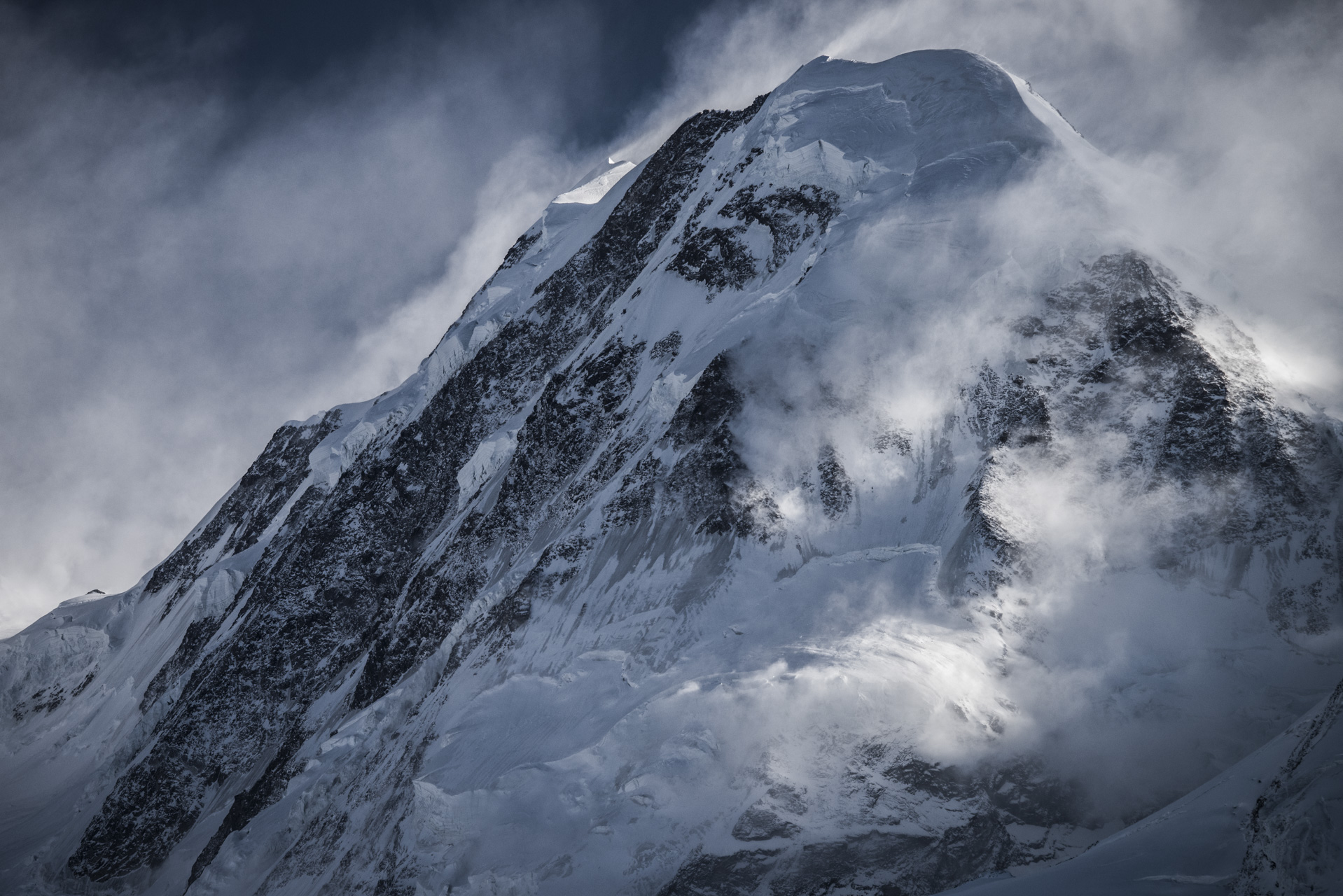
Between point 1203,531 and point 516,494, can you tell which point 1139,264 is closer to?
point 1203,531

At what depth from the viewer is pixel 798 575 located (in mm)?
31156

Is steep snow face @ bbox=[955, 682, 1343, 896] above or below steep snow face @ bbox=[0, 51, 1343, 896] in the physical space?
below

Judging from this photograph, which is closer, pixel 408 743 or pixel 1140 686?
pixel 1140 686

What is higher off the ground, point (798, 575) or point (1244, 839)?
point (798, 575)

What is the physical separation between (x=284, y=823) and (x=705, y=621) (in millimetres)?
26426

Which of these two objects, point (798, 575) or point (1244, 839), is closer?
point (1244, 839)

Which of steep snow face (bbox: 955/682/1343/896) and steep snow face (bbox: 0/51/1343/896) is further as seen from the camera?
steep snow face (bbox: 0/51/1343/896)

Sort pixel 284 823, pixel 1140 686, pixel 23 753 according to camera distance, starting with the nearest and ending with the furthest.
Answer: pixel 1140 686
pixel 284 823
pixel 23 753

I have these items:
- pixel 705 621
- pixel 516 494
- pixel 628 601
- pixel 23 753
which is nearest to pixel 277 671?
pixel 516 494

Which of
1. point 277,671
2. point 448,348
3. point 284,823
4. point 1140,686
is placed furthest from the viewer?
point 448,348

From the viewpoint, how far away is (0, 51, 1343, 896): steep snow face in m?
23.8

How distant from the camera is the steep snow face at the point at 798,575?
23844 millimetres

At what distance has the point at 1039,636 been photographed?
88.2 feet

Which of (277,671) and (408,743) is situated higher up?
(277,671)
